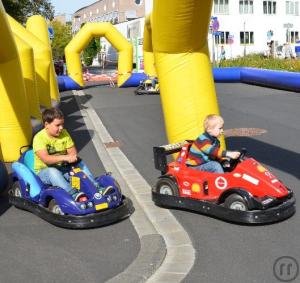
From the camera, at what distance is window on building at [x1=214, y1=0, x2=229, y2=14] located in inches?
2138

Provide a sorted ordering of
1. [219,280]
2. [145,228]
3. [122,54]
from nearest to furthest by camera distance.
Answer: [219,280] → [145,228] → [122,54]

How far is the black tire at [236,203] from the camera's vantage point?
5.57 meters

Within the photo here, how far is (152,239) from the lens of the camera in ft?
17.5

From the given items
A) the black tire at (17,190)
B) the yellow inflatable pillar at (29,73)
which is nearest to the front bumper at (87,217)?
the black tire at (17,190)

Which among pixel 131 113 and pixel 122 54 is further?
pixel 122 54

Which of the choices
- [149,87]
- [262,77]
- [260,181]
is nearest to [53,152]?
[260,181]

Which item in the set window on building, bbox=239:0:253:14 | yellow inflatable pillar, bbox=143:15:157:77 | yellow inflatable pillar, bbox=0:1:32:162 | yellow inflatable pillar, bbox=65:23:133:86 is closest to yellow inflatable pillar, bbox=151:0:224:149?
yellow inflatable pillar, bbox=0:1:32:162

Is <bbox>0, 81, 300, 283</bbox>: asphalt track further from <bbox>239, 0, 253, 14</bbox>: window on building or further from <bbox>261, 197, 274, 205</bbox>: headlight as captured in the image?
<bbox>239, 0, 253, 14</bbox>: window on building

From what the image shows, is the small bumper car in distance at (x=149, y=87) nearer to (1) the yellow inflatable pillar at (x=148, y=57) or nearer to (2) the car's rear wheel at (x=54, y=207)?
(1) the yellow inflatable pillar at (x=148, y=57)

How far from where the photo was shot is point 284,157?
8758 millimetres

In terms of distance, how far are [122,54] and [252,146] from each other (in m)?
16.0

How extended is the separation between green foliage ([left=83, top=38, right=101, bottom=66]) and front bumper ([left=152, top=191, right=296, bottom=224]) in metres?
55.3

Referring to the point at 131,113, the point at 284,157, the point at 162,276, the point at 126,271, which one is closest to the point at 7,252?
the point at 126,271

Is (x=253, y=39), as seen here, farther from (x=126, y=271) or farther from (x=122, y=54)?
(x=126, y=271)
